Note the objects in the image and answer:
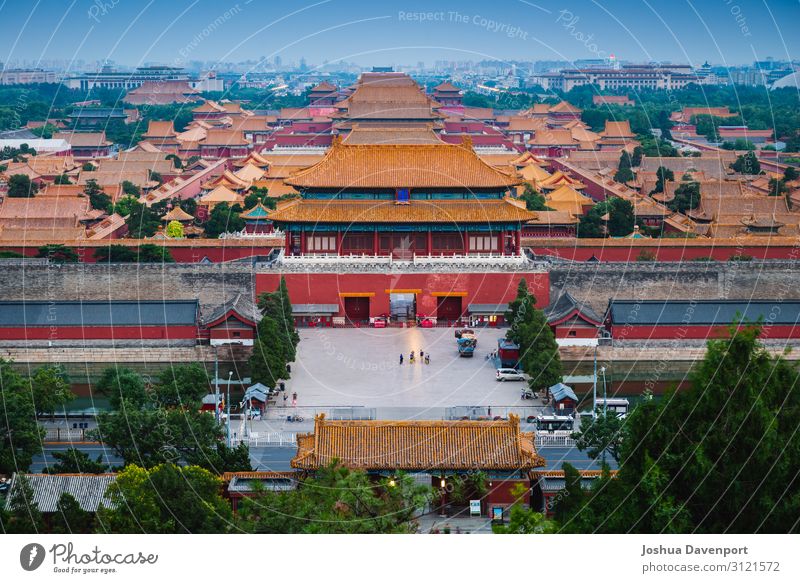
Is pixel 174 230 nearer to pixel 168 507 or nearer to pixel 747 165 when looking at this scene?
pixel 168 507

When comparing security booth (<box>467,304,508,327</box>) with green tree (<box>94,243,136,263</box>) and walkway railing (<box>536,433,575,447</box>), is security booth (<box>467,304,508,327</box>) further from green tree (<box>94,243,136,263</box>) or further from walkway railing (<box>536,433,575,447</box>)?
walkway railing (<box>536,433,575,447</box>)

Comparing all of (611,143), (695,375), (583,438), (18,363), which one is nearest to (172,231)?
(18,363)

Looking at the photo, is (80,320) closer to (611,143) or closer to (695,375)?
(695,375)

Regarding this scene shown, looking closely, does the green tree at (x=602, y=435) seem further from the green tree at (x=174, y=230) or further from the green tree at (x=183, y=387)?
the green tree at (x=174, y=230)

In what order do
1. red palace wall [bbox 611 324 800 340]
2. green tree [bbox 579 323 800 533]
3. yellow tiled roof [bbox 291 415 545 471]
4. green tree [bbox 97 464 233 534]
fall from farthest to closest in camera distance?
red palace wall [bbox 611 324 800 340]
yellow tiled roof [bbox 291 415 545 471]
green tree [bbox 97 464 233 534]
green tree [bbox 579 323 800 533]

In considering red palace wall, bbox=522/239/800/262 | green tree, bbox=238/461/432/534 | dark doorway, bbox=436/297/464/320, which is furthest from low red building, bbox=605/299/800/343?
green tree, bbox=238/461/432/534
